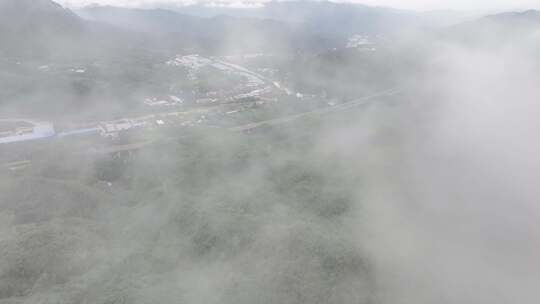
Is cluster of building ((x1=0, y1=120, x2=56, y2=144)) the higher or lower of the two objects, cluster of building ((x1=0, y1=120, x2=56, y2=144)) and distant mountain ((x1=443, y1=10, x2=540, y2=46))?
the lower

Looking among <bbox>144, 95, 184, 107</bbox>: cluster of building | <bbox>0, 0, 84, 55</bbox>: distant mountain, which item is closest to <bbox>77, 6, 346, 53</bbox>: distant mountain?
<bbox>0, 0, 84, 55</bbox>: distant mountain

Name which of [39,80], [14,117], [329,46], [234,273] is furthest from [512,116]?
[329,46]

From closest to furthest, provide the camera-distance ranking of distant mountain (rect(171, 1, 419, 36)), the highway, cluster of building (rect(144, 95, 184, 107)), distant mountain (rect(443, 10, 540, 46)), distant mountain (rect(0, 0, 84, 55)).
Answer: the highway → distant mountain (rect(443, 10, 540, 46)) → cluster of building (rect(144, 95, 184, 107)) → distant mountain (rect(0, 0, 84, 55)) → distant mountain (rect(171, 1, 419, 36))

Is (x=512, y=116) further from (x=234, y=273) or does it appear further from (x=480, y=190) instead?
(x=234, y=273)


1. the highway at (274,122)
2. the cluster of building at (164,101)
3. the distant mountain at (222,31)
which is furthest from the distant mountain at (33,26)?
the highway at (274,122)

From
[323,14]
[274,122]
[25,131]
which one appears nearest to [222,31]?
[323,14]

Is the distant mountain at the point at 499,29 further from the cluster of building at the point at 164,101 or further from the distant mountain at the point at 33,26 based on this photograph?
the distant mountain at the point at 33,26

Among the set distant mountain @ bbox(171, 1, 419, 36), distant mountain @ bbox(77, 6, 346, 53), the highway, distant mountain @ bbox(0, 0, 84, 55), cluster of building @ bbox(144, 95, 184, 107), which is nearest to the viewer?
the highway

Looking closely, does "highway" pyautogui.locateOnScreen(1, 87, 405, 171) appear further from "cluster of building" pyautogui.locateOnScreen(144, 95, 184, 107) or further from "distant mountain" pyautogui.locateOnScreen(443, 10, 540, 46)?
"cluster of building" pyautogui.locateOnScreen(144, 95, 184, 107)

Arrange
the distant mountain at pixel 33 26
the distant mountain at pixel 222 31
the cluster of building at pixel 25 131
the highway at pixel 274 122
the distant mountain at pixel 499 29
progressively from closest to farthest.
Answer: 1. the highway at pixel 274 122
2. the cluster of building at pixel 25 131
3. the distant mountain at pixel 499 29
4. the distant mountain at pixel 33 26
5. the distant mountain at pixel 222 31
